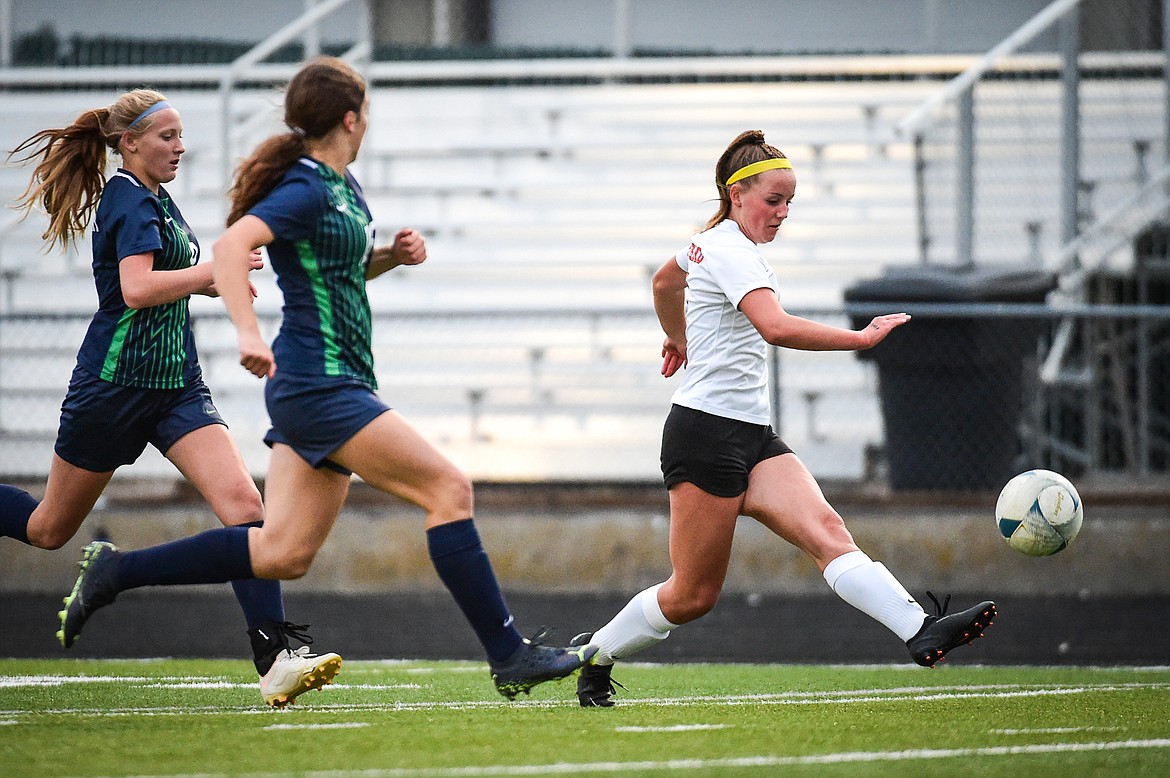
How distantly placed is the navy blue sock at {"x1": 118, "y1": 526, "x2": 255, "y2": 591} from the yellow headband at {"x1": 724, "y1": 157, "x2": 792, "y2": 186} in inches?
79.0

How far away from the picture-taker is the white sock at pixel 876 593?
17.0 ft

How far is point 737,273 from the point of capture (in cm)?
522

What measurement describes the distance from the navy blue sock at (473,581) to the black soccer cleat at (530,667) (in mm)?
29

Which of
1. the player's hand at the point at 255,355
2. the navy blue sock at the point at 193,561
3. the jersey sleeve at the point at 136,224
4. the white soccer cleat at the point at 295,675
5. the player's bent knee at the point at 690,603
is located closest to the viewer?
the player's hand at the point at 255,355

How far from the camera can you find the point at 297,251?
4832 mm

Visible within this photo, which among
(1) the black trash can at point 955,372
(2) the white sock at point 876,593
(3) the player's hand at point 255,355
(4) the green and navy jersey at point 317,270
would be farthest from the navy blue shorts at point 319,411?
(1) the black trash can at point 955,372

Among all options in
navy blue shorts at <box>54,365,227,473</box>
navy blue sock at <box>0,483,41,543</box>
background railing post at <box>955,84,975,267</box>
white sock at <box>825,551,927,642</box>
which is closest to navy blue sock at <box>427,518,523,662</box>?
white sock at <box>825,551,927,642</box>

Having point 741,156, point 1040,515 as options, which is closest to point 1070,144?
point 1040,515

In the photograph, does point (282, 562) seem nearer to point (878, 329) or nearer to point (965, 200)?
point (878, 329)

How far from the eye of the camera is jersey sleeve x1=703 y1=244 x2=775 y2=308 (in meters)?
5.19

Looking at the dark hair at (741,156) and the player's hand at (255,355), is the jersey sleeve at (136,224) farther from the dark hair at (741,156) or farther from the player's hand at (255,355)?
the dark hair at (741,156)

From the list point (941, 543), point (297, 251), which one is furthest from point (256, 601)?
point (941, 543)

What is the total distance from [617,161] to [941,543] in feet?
21.8

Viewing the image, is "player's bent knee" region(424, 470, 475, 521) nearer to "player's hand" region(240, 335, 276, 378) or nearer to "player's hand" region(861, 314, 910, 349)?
"player's hand" region(240, 335, 276, 378)
